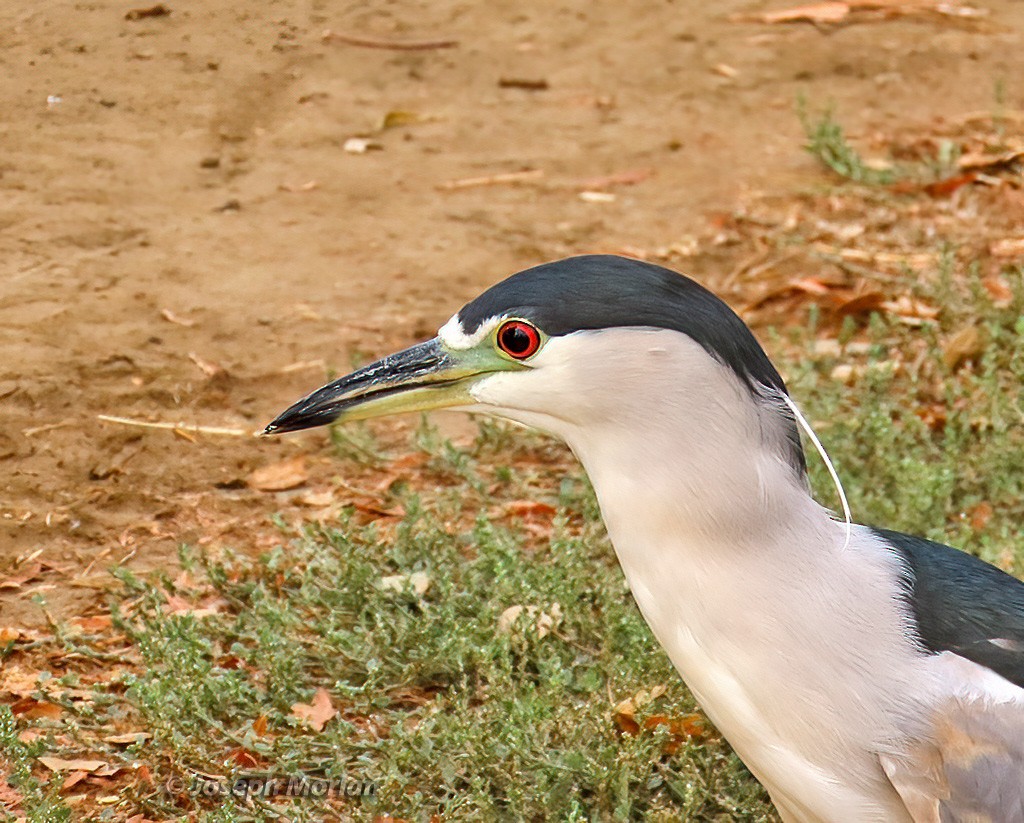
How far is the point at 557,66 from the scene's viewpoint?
277 inches

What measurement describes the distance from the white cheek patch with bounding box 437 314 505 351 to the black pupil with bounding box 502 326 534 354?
0.09 ft

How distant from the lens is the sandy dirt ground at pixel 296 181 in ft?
12.9

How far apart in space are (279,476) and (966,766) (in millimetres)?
2501

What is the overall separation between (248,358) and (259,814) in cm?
207

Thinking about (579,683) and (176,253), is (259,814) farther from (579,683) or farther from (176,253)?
(176,253)

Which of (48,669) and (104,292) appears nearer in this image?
(48,669)

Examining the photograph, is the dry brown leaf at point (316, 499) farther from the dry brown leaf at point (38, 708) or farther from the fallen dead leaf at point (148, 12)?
the fallen dead leaf at point (148, 12)

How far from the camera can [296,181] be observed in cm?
569

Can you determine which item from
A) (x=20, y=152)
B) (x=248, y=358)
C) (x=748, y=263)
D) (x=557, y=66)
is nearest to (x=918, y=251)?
(x=748, y=263)

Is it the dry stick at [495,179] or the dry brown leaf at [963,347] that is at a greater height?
the dry brown leaf at [963,347]

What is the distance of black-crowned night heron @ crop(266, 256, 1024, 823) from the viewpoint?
2578 millimetres

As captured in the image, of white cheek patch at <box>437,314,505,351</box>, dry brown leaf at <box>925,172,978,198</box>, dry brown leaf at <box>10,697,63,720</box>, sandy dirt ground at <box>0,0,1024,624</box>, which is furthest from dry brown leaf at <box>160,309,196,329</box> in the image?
dry brown leaf at <box>925,172,978,198</box>

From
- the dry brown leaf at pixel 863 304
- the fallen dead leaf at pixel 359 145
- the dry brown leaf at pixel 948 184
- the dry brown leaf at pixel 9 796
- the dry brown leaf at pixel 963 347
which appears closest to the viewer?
the dry brown leaf at pixel 9 796

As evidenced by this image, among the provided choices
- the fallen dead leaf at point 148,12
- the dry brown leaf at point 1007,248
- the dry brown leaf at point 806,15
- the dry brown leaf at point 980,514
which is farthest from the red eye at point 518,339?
the dry brown leaf at point 806,15
